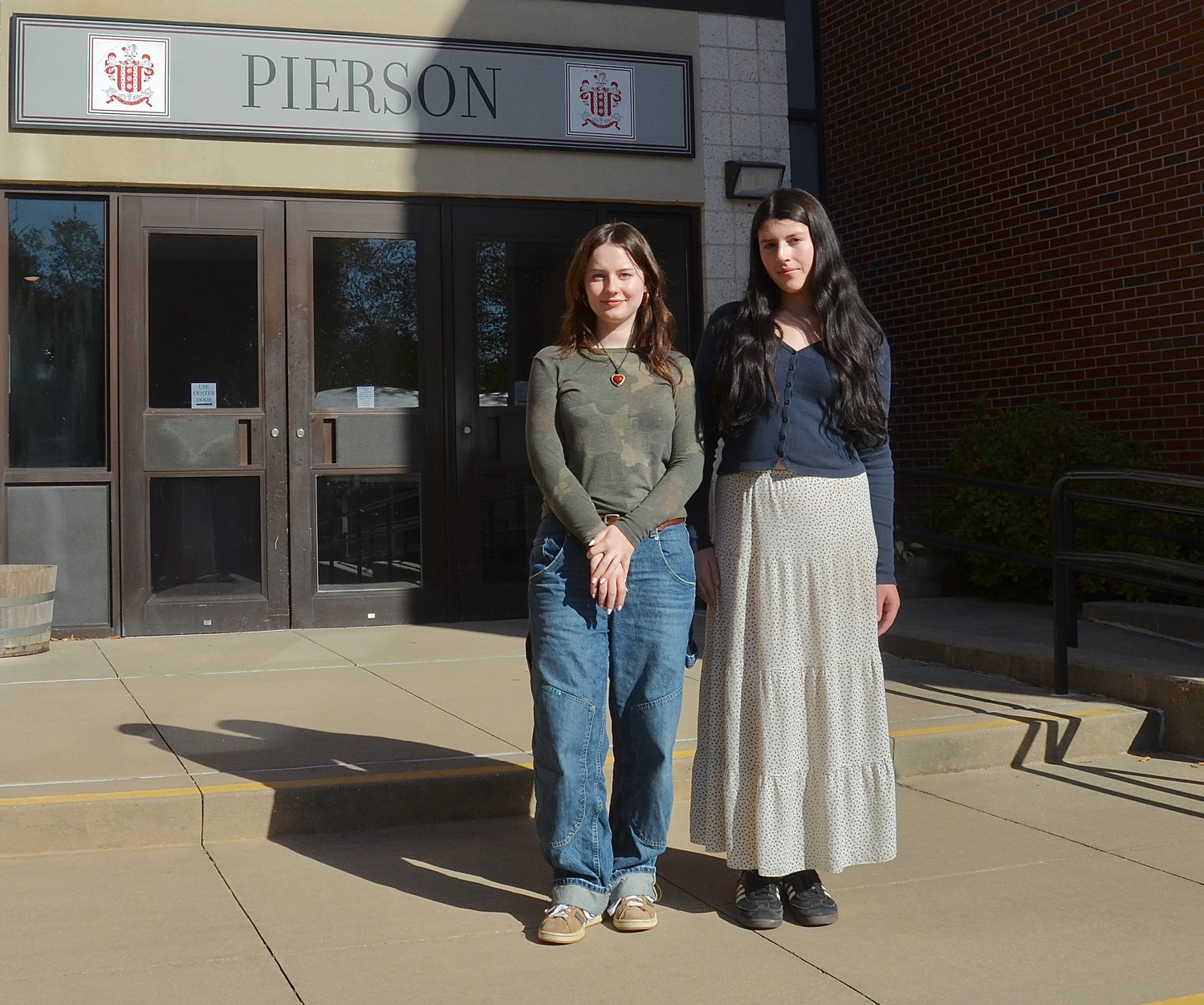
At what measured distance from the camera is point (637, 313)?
3.78m

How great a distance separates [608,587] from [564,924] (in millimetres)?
900

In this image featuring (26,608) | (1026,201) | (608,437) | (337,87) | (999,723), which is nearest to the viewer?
(608,437)

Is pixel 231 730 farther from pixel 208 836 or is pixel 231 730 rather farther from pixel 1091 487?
pixel 1091 487

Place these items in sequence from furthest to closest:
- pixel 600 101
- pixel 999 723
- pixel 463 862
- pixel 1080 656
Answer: pixel 600 101, pixel 1080 656, pixel 999 723, pixel 463 862

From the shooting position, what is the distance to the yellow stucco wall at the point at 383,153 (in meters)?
7.95

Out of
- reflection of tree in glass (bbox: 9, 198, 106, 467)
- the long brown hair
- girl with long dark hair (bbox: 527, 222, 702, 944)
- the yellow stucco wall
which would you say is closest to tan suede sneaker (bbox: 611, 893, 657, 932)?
girl with long dark hair (bbox: 527, 222, 702, 944)

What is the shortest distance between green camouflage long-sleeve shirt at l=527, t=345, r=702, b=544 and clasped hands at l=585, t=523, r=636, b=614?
48 mm

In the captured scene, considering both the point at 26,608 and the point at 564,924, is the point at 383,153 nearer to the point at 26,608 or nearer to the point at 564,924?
the point at 26,608

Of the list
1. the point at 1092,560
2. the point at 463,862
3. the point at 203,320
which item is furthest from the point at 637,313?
the point at 203,320

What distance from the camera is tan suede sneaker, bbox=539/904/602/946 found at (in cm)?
354

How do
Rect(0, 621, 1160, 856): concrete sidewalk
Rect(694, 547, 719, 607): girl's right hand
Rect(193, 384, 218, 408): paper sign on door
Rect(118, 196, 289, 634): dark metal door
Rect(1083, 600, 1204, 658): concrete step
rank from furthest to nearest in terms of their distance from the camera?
Rect(193, 384, 218, 408): paper sign on door < Rect(118, 196, 289, 634): dark metal door < Rect(1083, 600, 1204, 658): concrete step < Rect(0, 621, 1160, 856): concrete sidewalk < Rect(694, 547, 719, 607): girl's right hand

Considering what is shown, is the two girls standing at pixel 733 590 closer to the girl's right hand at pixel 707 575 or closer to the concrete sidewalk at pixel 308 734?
the girl's right hand at pixel 707 575

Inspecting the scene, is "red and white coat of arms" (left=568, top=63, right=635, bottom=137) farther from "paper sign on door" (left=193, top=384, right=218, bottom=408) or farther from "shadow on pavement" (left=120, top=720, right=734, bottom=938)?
"shadow on pavement" (left=120, top=720, right=734, bottom=938)

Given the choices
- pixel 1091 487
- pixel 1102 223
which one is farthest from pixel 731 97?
pixel 1091 487
